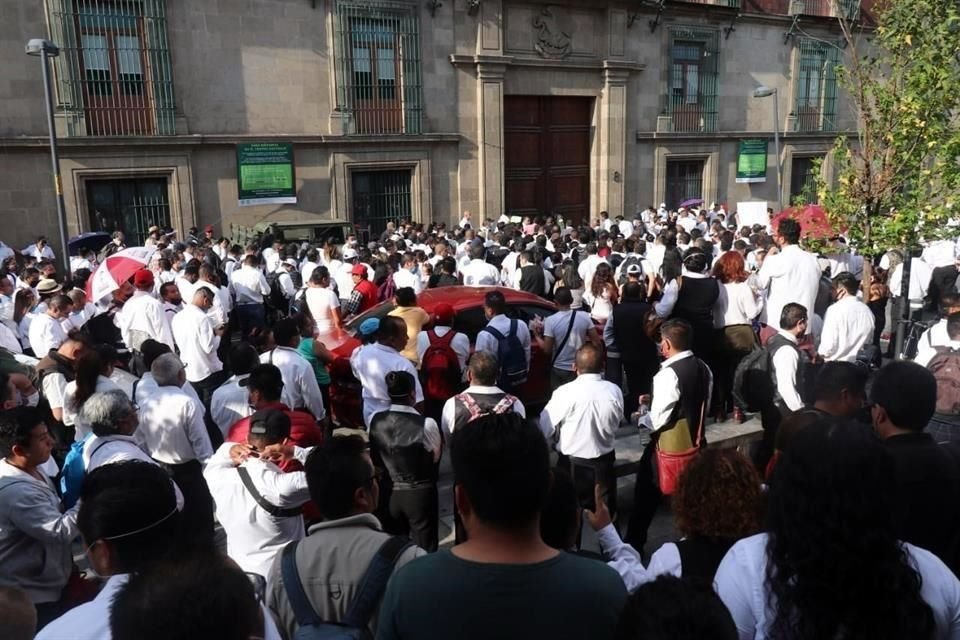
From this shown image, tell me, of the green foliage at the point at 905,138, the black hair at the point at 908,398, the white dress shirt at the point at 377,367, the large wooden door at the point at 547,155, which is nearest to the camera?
the black hair at the point at 908,398

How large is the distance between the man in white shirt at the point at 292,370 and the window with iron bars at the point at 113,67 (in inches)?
474

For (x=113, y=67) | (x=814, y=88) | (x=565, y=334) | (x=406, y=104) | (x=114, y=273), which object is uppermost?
(x=814, y=88)

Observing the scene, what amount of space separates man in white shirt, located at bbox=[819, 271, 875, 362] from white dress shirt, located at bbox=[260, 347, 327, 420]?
4.08 m

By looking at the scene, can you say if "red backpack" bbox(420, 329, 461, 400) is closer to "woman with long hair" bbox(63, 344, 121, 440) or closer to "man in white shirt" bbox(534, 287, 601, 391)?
"man in white shirt" bbox(534, 287, 601, 391)

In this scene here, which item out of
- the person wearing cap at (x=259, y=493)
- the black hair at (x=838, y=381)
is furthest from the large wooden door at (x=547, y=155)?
the person wearing cap at (x=259, y=493)

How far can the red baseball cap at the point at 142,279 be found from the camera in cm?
720

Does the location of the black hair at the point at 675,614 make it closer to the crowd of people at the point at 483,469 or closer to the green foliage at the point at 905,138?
the crowd of people at the point at 483,469

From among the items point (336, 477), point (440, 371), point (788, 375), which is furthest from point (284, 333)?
point (788, 375)

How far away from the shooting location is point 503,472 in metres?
2.05

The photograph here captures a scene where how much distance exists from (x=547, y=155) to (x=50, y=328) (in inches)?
660

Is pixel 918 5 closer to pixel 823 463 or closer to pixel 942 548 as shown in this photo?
pixel 942 548

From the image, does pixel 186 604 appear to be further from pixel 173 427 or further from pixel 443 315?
pixel 443 315

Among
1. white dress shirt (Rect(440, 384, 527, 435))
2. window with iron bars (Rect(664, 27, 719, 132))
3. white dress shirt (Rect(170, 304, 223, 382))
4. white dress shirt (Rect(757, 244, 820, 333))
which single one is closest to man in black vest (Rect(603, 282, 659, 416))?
white dress shirt (Rect(757, 244, 820, 333))

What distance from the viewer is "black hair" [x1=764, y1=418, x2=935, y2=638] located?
74.1 inches
